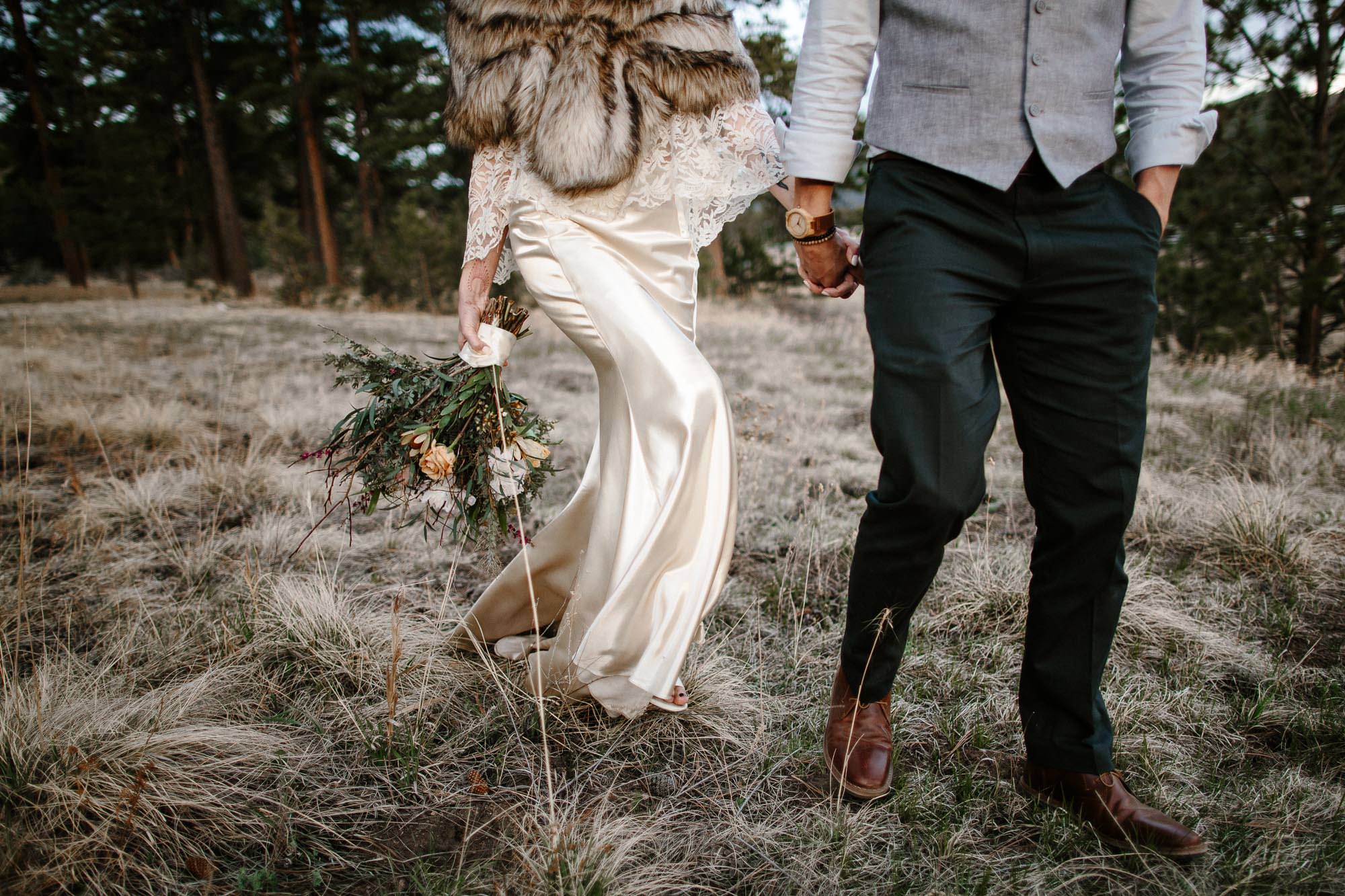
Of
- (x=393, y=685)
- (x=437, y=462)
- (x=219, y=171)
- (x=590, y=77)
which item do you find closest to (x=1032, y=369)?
(x=590, y=77)

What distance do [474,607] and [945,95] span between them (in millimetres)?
2051

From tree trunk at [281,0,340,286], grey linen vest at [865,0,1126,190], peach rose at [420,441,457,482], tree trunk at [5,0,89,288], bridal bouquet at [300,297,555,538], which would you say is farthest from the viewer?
tree trunk at [5,0,89,288]

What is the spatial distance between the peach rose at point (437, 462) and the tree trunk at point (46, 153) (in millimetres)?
25349

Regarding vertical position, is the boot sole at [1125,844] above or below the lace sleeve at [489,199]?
below

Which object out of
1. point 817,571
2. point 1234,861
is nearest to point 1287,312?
point 817,571

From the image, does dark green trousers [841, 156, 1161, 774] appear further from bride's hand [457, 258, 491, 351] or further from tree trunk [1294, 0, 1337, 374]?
tree trunk [1294, 0, 1337, 374]

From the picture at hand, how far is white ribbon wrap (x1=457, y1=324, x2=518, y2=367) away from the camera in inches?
87.3

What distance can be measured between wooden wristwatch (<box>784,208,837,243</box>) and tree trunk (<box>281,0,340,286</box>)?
17.8 meters

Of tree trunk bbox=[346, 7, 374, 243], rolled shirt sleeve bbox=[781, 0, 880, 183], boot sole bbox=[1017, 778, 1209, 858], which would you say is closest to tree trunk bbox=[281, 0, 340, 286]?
tree trunk bbox=[346, 7, 374, 243]

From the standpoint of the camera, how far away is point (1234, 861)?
1.70m

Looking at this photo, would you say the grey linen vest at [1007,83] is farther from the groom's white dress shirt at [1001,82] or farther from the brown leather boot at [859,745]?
the brown leather boot at [859,745]

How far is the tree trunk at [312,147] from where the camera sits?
1827cm

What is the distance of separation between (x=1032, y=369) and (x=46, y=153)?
27.7 m

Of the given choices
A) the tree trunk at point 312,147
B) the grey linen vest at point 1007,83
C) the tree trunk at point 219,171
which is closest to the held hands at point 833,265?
the grey linen vest at point 1007,83
